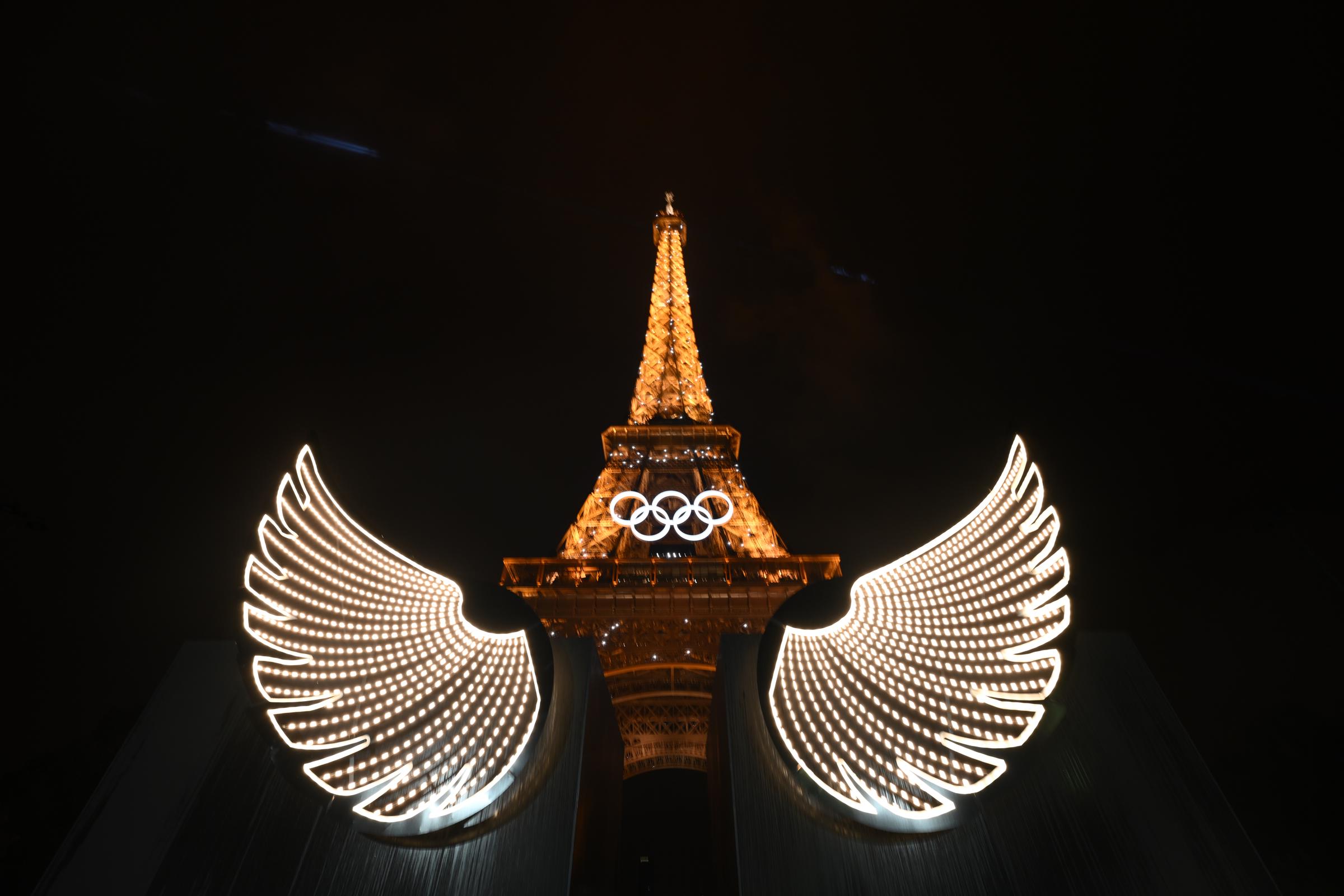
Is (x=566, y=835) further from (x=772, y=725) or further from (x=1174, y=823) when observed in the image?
(x=1174, y=823)

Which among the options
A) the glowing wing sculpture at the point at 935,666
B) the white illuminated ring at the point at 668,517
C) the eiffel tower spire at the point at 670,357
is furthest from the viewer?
the eiffel tower spire at the point at 670,357

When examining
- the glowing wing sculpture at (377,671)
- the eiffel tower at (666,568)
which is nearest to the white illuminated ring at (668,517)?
the eiffel tower at (666,568)

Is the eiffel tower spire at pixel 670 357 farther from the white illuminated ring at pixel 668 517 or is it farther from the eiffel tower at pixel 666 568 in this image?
the white illuminated ring at pixel 668 517

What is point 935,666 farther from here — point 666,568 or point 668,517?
point 666,568

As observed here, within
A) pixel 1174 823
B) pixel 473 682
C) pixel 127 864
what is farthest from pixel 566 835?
pixel 1174 823

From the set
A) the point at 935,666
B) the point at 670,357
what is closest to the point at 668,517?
the point at 935,666
